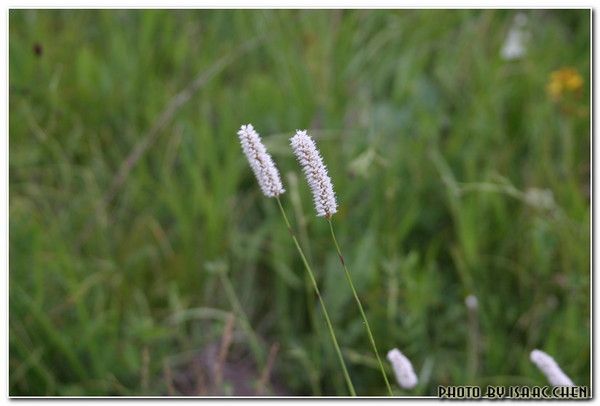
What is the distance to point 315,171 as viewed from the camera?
97cm

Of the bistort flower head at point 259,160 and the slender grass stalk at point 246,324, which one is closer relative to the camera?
the bistort flower head at point 259,160

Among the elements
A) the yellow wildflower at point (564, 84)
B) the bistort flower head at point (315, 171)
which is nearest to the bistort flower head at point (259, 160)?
the bistort flower head at point (315, 171)

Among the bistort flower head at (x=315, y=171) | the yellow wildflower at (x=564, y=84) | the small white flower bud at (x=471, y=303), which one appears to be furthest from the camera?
the yellow wildflower at (x=564, y=84)

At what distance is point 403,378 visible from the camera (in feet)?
3.91

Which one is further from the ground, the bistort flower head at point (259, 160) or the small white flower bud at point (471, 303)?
the bistort flower head at point (259, 160)

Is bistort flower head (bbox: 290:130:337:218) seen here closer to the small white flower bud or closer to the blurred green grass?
the blurred green grass

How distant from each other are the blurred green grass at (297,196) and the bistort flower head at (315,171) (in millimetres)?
570

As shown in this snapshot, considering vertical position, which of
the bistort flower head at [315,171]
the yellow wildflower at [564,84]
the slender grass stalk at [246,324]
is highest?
the yellow wildflower at [564,84]

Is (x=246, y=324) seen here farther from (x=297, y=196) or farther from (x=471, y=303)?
(x=471, y=303)

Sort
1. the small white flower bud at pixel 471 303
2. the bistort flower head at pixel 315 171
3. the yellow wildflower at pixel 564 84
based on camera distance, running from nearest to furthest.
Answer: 1. the bistort flower head at pixel 315 171
2. the small white flower bud at pixel 471 303
3. the yellow wildflower at pixel 564 84

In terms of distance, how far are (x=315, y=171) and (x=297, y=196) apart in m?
0.81

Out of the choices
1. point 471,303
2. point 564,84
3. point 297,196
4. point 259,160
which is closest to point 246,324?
point 297,196

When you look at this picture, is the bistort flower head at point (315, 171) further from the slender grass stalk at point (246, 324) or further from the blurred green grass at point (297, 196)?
the slender grass stalk at point (246, 324)

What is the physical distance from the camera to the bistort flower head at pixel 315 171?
3.14ft
